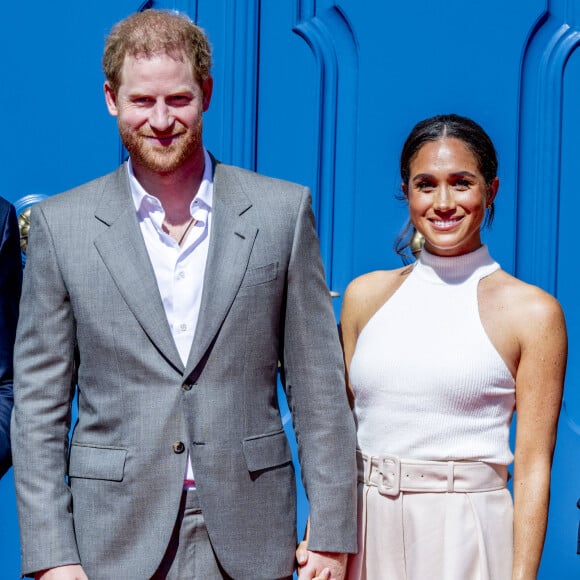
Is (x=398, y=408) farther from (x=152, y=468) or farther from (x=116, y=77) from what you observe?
(x=116, y=77)

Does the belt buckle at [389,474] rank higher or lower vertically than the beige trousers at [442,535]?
higher

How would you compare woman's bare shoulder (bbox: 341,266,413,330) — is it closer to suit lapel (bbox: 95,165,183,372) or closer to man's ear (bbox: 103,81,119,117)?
suit lapel (bbox: 95,165,183,372)

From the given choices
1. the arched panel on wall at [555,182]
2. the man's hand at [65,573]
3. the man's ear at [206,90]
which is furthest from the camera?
the arched panel on wall at [555,182]

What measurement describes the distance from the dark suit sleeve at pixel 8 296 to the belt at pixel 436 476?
2.35ft

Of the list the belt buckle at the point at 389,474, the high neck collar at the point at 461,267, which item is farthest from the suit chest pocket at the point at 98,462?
the high neck collar at the point at 461,267

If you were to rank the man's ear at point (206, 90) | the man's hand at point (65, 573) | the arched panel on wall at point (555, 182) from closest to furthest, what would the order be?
the man's hand at point (65, 573) → the man's ear at point (206, 90) → the arched panel on wall at point (555, 182)

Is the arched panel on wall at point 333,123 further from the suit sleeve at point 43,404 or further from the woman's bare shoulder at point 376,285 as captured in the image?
the suit sleeve at point 43,404

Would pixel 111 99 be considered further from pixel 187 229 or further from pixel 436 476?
pixel 436 476

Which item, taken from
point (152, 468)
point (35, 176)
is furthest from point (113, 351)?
point (35, 176)

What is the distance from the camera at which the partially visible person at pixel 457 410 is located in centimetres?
220

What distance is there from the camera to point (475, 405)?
Answer: 223cm

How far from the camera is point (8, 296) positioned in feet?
7.51

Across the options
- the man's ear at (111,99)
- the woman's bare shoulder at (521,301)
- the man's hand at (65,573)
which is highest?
the man's ear at (111,99)

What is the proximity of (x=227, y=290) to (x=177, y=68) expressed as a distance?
1.35 ft
